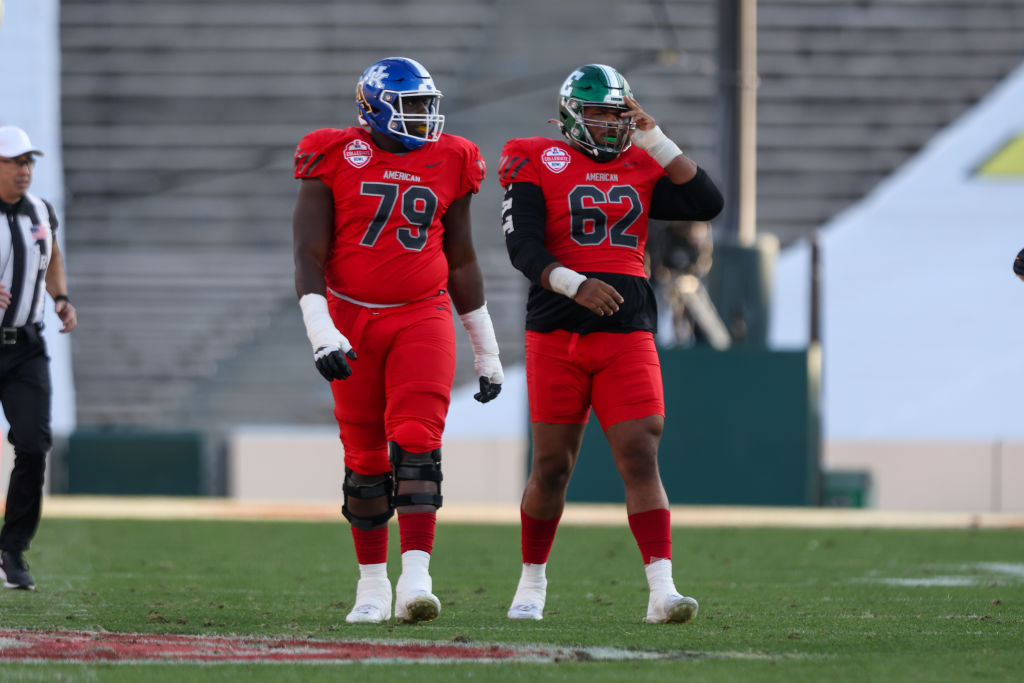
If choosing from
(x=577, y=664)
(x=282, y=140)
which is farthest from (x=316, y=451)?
(x=577, y=664)

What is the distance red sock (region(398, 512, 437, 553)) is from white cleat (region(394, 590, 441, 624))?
0.51 feet

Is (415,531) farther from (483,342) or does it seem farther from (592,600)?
(592,600)

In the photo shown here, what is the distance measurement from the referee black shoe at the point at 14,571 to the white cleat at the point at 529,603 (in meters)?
2.04

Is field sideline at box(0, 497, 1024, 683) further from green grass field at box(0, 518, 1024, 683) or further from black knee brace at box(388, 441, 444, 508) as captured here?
black knee brace at box(388, 441, 444, 508)

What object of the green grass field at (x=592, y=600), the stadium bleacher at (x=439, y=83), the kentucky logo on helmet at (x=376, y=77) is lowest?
the green grass field at (x=592, y=600)

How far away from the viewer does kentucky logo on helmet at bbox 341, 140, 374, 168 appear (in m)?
5.16

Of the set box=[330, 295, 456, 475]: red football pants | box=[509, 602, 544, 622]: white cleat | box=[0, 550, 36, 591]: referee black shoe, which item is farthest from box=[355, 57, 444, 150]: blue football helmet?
box=[0, 550, 36, 591]: referee black shoe

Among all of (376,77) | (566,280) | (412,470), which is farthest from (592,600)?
(376,77)

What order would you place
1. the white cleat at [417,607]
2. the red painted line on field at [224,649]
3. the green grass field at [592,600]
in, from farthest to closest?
the white cleat at [417,607]
the red painted line on field at [224,649]
the green grass field at [592,600]

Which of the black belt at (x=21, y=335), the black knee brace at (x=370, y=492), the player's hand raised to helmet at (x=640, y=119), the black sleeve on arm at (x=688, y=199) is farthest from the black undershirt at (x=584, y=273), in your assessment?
the black belt at (x=21, y=335)

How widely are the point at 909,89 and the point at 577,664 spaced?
16984 mm

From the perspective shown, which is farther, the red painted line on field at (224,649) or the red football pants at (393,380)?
the red football pants at (393,380)

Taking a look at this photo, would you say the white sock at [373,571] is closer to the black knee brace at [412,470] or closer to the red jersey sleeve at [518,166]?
the black knee brace at [412,470]

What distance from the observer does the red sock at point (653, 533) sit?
5008 mm
